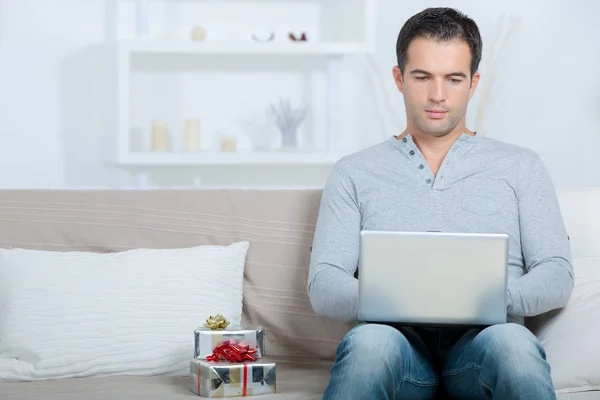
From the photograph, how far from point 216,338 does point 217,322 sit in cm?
4

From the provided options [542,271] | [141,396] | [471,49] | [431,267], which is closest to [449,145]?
[471,49]

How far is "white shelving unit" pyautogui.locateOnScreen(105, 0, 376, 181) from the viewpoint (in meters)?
3.28

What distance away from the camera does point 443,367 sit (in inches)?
64.6

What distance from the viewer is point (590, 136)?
12.1 ft

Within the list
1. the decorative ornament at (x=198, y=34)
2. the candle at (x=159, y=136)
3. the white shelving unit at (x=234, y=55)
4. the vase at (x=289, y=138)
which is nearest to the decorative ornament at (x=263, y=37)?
the white shelving unit at (x=234, y=55)

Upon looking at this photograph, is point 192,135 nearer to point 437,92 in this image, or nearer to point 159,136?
point 159,136

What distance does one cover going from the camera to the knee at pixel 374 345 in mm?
1433

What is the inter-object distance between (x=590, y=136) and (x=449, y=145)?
1985 millimetres

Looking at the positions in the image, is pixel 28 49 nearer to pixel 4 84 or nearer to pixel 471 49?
pixel 4 84

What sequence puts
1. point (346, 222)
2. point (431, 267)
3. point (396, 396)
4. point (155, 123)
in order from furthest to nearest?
point (155, 123), point (346, 222), point (396, 396), point (431, 267)

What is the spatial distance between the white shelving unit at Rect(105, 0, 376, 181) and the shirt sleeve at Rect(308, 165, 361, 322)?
1.44 meters

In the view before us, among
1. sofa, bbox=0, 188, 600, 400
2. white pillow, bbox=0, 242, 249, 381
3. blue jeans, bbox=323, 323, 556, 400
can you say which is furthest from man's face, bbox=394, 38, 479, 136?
white pillow, bbox=0, 242, 249, 381

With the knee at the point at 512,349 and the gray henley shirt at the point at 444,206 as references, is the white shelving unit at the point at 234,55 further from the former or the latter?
the knee at the point at 512,349

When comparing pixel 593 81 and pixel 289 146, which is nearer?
pixel 289 146
